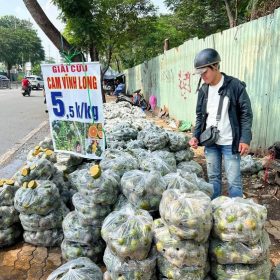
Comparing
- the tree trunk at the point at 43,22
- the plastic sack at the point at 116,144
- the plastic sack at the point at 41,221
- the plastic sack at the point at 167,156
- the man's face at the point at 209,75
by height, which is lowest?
the plastic sack at the point at 41,221

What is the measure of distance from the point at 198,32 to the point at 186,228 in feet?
75.0

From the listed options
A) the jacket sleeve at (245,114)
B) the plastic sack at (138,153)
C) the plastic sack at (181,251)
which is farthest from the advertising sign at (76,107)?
the plastic sack at (181,251)

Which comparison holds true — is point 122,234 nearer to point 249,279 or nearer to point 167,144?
point 249,279

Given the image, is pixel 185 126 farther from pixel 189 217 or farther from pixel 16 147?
pixel 189 217

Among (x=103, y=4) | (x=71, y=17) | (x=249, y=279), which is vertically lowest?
(x=249, y=279)

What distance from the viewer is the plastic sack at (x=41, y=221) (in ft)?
10.6

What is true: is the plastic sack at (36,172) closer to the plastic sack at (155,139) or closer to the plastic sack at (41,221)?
the plastic sack at (41,221)

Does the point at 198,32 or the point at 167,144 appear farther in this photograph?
the point at 198,32

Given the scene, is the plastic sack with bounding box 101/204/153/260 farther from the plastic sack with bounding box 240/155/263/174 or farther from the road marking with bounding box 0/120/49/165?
the road marking with bounding box 0/120/49/165

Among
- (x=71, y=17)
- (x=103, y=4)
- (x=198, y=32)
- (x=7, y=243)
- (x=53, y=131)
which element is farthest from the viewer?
(x=198, y=32)

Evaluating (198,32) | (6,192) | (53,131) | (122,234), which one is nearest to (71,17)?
(53,131)

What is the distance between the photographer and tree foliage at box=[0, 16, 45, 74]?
64.1 m

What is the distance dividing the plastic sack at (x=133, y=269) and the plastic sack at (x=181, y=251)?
0.12 m

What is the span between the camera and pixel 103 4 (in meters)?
17.2
